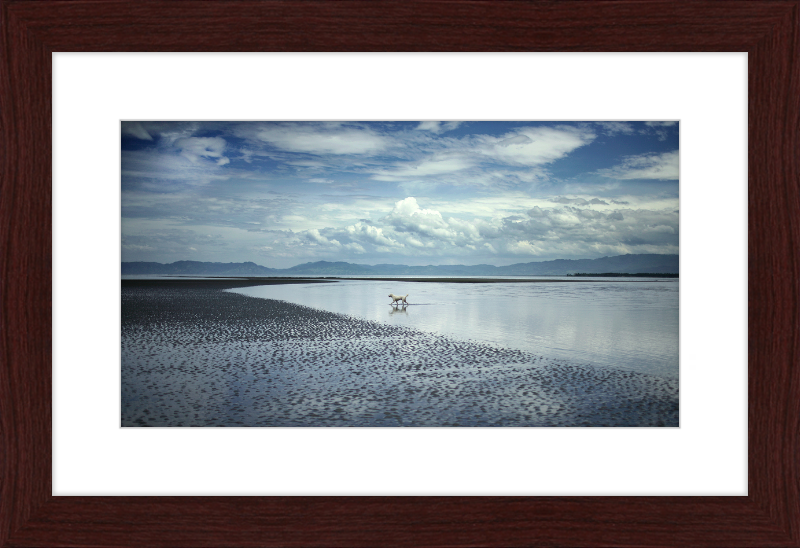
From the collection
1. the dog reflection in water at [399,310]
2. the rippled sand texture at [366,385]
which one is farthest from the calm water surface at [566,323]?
the rippled sand texture at [366,385]

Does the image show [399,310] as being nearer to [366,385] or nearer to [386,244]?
[386,244]

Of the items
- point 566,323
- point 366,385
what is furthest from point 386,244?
point 566,323

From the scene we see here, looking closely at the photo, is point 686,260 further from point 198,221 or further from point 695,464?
point 198,221

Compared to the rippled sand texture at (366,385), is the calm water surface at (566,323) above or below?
above
